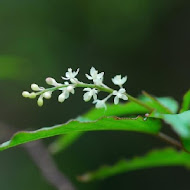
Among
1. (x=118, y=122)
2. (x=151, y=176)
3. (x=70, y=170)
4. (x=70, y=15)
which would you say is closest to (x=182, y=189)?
(x=151, y=176)

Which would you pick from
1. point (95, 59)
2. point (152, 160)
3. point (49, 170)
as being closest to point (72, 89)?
point (152, 160)

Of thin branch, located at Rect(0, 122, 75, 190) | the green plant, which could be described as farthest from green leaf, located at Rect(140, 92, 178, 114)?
thin branch, located at Rect(0, 122, 75, 190)

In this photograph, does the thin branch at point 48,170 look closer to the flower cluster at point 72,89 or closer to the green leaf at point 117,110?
the green leaf at point 117,110

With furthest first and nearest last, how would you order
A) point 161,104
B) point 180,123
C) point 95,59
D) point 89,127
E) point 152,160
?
point 95,59 < point 152,160 < point 161,104 < point 89,127 < point 180,123

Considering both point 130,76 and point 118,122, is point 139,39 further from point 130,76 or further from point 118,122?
point 118,122

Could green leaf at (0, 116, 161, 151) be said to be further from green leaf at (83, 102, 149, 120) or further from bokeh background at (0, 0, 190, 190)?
bokeh background at (0, 0, 190, 190)

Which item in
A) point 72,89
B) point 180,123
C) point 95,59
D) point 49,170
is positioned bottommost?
point 180,123

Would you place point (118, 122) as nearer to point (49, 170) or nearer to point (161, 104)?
point (161, 104)
